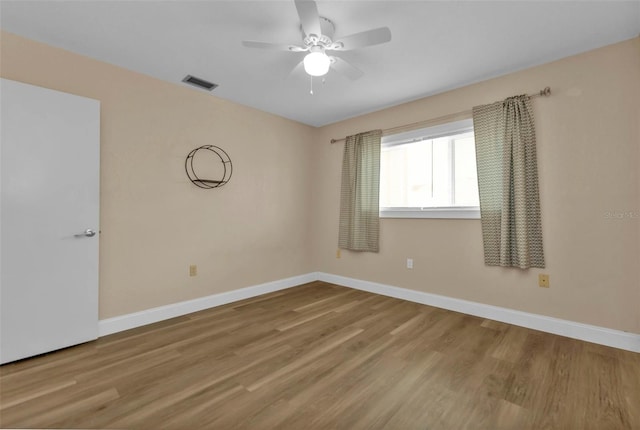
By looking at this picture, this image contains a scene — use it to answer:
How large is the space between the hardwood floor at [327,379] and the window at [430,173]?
127 centimetres

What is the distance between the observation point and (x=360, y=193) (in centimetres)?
396

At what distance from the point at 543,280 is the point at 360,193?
2.18m

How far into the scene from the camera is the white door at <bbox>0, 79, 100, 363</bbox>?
2.04 meters

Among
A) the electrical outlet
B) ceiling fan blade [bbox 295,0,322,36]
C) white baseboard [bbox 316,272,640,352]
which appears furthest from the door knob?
the electrical outlet

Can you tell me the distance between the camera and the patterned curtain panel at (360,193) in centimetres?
381

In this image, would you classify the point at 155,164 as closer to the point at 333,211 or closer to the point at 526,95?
the point at 333,211

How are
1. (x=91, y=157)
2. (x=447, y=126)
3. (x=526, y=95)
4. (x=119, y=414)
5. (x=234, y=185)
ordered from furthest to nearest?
(x=234, y=185) → (x=447, y=126) → (x=526, y=95) → (x=91, y=157) → (x=119, y=414)

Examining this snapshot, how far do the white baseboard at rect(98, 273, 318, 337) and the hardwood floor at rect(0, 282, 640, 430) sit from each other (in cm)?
12

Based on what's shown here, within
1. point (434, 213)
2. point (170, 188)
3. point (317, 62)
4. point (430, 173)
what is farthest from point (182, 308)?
point (430, 173)

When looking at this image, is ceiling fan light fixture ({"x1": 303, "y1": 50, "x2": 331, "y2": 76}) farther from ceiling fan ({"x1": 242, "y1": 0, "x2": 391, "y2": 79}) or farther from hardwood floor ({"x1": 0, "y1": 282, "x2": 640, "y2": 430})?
hardwood floor ({"x1": 0, "y1": 282, "x2": 640, "y2": 430})

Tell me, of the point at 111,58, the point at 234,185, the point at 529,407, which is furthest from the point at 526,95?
the point at 111,58

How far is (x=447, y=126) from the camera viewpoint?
3193 millimetres

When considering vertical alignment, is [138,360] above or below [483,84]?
below

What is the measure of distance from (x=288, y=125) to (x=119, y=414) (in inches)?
142
